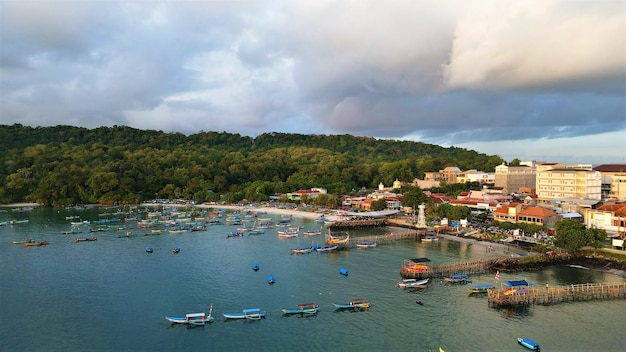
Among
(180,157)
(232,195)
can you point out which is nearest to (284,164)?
(180,157)

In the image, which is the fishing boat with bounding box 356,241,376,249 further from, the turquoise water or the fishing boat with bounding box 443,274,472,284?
the fishing boat with bounding box 443,274,472,284

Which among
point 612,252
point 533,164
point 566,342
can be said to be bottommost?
point 566,342

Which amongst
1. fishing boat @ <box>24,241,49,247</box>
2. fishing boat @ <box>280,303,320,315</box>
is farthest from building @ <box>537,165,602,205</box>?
fishing boat @ <box>24,241,49,247</box>

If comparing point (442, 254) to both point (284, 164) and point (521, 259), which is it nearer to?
point (521, 259)

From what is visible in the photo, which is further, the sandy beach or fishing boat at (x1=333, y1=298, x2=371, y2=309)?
the sandy beach

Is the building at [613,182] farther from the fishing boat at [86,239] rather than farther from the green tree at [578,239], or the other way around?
the fishing boat at [86,239]
